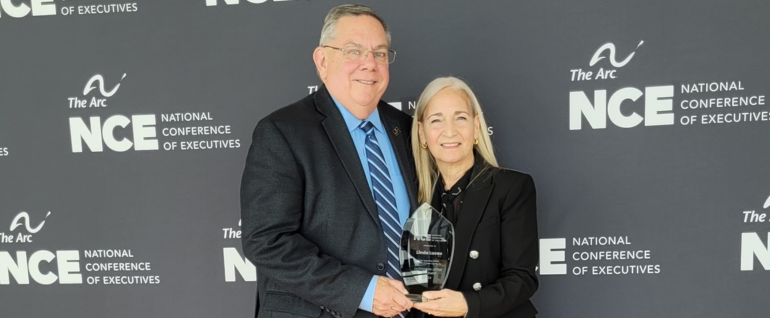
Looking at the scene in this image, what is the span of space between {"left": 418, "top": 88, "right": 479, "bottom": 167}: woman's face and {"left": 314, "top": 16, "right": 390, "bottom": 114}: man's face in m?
0.18

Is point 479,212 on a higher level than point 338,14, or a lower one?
lower

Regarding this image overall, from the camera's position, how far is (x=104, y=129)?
7.78 ft

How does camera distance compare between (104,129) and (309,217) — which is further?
(104,129)

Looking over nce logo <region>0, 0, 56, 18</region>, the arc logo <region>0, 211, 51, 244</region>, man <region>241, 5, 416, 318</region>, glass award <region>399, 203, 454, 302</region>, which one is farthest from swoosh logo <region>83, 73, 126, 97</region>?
glass award <region>399, 203, 454, 302</region>

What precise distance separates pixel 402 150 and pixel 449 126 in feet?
0.62

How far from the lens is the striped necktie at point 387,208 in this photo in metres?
1.50

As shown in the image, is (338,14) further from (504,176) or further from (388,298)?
(388,298)

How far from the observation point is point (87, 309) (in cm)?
251

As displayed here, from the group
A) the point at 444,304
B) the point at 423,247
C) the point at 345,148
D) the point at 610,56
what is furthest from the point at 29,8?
the point at 610,56

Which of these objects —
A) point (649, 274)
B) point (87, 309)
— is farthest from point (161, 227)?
point (649, 274)

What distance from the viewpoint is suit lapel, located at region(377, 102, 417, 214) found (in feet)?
5.17

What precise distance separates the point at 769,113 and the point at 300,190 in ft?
6.58

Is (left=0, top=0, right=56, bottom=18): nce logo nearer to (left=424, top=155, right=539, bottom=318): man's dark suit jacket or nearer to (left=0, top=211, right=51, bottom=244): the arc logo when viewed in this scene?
(left=0, top=211, right=51, bottom=244): the arc logo

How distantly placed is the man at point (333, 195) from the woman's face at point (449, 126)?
0.14 m
